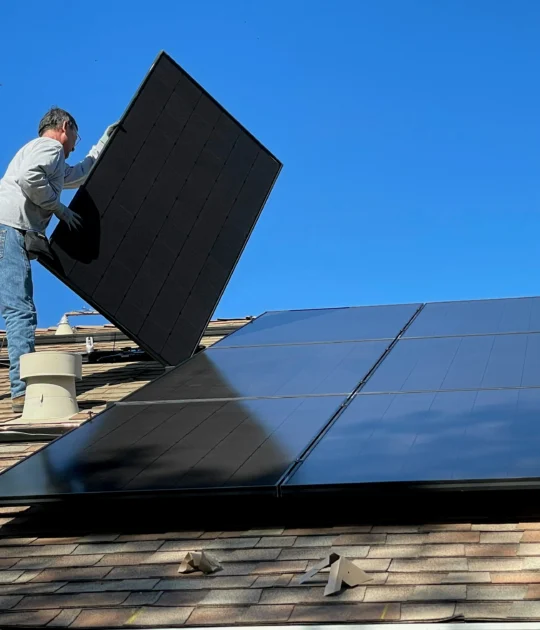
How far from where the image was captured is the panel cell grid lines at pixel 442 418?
418 cm

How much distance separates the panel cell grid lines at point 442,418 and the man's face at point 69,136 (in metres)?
2.85

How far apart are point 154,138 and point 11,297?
169cm

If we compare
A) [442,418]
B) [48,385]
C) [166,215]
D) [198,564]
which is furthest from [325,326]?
[198,564]

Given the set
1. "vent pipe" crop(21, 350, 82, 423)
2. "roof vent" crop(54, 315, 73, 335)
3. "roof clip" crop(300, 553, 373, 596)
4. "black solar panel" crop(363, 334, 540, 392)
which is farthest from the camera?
"roof vent" crop(54, 315, 73, 335)

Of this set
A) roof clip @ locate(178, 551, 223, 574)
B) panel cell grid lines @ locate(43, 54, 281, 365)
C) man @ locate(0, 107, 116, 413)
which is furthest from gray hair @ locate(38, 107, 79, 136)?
roof clip @ locate(178, 551, 223, 574)

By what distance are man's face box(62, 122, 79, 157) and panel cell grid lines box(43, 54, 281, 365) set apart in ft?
0.93

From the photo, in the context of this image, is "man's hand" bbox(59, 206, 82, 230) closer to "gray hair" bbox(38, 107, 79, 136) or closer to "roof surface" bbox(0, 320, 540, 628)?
"gray hair" bbox(38, 107, 79, 136)

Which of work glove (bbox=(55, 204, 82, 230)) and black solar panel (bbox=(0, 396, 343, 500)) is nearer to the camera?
black solar panel (bbox=(0, 396, 343, 500))

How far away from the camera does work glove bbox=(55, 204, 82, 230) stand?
711 cm

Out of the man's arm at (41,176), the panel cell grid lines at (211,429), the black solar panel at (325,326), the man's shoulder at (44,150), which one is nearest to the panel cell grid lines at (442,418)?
the panel cell grid lines at (211,429)

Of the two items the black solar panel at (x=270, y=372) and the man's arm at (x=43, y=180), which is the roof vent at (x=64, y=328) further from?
the black solar panel at (x=270, y=372)

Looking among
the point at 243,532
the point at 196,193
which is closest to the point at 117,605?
the point at 243,532

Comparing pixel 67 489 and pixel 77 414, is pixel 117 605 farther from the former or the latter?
pixel 77 414

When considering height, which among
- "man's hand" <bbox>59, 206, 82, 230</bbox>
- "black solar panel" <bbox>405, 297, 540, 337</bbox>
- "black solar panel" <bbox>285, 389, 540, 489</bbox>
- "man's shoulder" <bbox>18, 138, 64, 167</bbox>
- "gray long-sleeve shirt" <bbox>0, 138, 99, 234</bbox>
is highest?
"man's shoulder" <bbox>18, 138, 64, 167</bbox>
